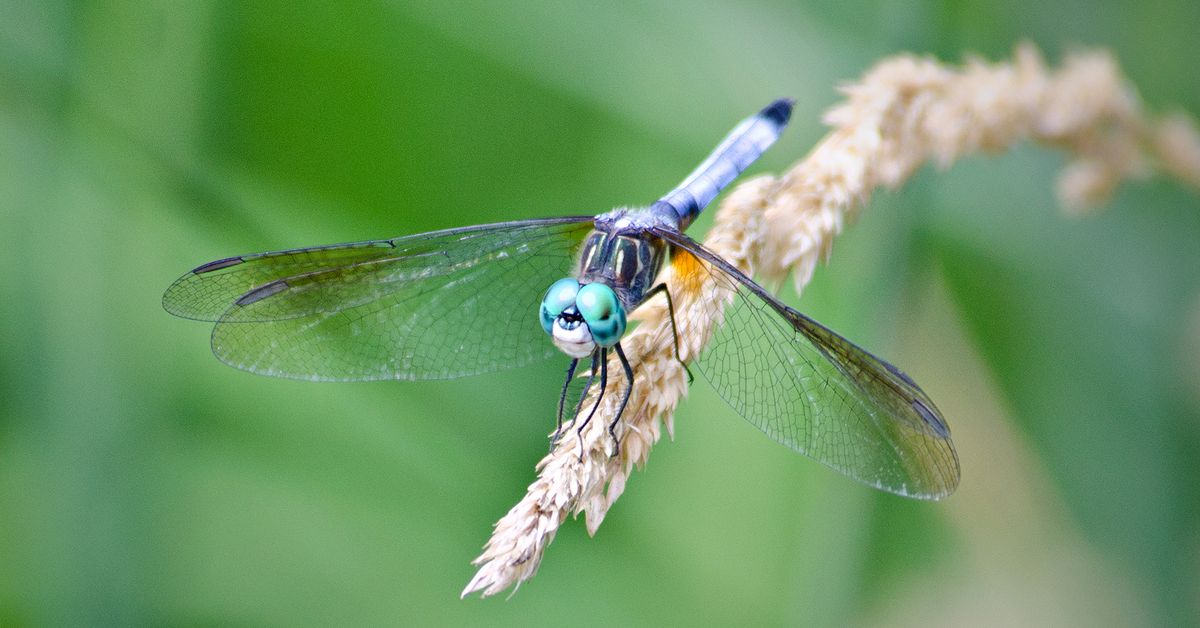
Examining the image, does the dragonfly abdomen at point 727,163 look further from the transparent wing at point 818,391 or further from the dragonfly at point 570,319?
the transparent wing at point 818,391

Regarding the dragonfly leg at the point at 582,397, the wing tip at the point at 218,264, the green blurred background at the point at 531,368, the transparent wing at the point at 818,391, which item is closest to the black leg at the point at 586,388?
the dragonfly leg at the point at 582,397

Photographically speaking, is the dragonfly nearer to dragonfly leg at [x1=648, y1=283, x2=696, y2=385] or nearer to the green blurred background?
dragonfly leg at [x1=648, y1=283, x2=696, y2=385]

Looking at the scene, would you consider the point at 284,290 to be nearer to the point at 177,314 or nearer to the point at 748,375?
the point at 177,314

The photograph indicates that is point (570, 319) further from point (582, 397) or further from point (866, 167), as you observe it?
point (866, 167)

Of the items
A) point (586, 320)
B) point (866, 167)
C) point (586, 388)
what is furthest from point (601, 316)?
point (866, 167)

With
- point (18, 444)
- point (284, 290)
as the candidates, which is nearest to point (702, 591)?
point (284, 290)

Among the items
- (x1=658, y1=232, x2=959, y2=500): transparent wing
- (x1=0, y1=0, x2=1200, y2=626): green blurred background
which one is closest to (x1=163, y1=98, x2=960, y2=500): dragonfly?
(x1=658, y1=232, x2=959, y2=500): transparent wing
